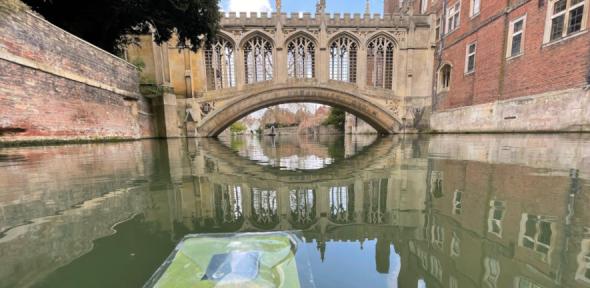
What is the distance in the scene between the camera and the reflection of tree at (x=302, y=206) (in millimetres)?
1942

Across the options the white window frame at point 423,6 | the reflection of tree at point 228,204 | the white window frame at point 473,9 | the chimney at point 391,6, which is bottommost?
the reflection of tree at point 228,204

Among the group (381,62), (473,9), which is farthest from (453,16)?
(381,62)

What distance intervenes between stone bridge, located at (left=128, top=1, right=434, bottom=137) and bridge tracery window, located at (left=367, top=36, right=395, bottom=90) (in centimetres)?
7

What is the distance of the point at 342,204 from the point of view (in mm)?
2307

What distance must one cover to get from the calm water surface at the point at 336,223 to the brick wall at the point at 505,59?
349 inches

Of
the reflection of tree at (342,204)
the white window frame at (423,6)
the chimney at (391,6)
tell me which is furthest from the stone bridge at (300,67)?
the reflection of tree at (342,204)

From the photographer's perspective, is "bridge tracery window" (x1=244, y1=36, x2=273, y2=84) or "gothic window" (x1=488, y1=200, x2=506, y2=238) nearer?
"gothic window" (x1=488, y1=200, x2=506, y2=238)

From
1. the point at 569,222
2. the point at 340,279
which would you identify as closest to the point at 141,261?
the point at 340,279

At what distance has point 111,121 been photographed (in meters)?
9.86

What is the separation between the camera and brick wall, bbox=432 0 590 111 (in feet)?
29.3

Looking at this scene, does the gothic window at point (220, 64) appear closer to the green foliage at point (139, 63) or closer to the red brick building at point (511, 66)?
the green foliage at point (139, 63)

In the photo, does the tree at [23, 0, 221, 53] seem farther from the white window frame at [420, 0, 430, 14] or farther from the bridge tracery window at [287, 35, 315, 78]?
the white window frame at [420, 0, 430, 14]

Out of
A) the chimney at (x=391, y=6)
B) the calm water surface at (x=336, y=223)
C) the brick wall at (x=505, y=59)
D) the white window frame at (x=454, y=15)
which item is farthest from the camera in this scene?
the chimney at (x=391, y=6)

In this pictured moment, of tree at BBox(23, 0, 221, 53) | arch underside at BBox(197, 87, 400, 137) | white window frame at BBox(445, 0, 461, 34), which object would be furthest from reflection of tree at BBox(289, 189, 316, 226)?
white window frame at BBox(445, 0, 461, 34)
